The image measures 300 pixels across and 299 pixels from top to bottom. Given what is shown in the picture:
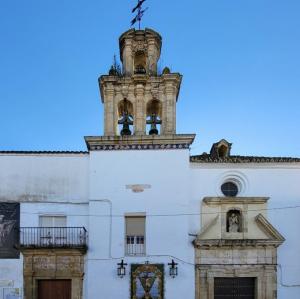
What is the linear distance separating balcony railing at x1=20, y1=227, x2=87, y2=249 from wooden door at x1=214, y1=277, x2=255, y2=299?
16.8 ft

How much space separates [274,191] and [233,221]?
189cm

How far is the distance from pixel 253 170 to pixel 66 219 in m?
7.22

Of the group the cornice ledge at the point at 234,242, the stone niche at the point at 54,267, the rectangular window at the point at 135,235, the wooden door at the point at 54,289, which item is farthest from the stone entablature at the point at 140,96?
the wooden door at the point at 54,289

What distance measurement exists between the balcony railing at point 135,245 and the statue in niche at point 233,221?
3.23 m

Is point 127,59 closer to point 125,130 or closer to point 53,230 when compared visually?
point 125,130

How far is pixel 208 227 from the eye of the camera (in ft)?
66.1

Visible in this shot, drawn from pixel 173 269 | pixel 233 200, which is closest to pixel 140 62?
pixel 233 200

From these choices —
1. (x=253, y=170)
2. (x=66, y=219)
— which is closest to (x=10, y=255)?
(x=66, y=219)

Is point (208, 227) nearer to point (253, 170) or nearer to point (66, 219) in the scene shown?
point (253, 170)

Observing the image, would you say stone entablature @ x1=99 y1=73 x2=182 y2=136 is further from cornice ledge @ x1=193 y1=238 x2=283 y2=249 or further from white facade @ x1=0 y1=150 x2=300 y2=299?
cornice ledge @ x1=193 y1=238 x2=283 y2=249

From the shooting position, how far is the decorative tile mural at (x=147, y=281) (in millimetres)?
20047

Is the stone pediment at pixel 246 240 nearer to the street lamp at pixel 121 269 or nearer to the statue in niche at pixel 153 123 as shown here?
the street lamp at pixel 121 269

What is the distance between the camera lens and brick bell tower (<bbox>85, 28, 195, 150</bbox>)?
68.0 ft

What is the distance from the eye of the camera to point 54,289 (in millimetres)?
20344
